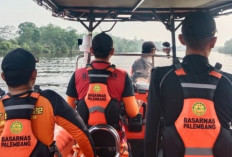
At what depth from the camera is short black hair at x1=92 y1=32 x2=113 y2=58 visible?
9.36 ft

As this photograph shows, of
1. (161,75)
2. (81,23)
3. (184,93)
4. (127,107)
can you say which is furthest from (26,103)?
(81,23)

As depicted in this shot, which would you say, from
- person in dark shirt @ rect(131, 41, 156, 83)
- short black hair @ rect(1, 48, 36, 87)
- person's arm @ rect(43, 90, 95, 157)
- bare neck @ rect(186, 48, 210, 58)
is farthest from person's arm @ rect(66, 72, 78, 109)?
person in dark shirt @ rect(131, 41, 156, 83)

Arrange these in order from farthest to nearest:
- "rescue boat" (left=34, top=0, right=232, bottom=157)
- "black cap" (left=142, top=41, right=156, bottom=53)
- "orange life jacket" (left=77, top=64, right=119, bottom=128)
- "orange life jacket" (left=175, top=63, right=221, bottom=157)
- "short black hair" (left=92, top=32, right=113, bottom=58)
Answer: "black cap" (left=142, top=41, right=156, bottom=53) → "rescue boat" (left=34, top=0, right=232, bottom=157) → "short black hair" (left=92, top=32, right=113, bottom=58) → "orange life jacket" (left=77, top=64, right=119, bottom=128) → "orange life jacket" (left=175, top=63, right=221, bottom=157)

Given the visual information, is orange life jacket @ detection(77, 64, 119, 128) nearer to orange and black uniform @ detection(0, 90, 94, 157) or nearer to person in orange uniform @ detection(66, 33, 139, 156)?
person in orange uniform @ detection(66, 33, 139, 156)

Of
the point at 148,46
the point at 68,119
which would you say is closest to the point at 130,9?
the point at 148,46

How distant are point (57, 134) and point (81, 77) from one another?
0.59 m

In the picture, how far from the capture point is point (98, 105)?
2711 millimetres

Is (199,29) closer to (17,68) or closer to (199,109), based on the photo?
(199,109)

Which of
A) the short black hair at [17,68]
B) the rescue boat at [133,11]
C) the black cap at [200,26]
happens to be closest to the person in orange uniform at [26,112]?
the short black hair at [17,68]

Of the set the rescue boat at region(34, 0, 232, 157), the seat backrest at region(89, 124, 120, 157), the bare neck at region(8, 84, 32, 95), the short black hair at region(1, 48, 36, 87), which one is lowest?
the seat backrest at region(89, 124, 120, 157)

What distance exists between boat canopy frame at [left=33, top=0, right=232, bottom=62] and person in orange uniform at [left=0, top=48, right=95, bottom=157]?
243 cm

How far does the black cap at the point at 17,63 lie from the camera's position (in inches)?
69.0

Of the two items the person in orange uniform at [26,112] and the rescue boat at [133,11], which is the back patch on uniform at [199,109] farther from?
the rescue boat at [133,11]

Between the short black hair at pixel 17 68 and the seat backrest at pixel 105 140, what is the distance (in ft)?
2.89
